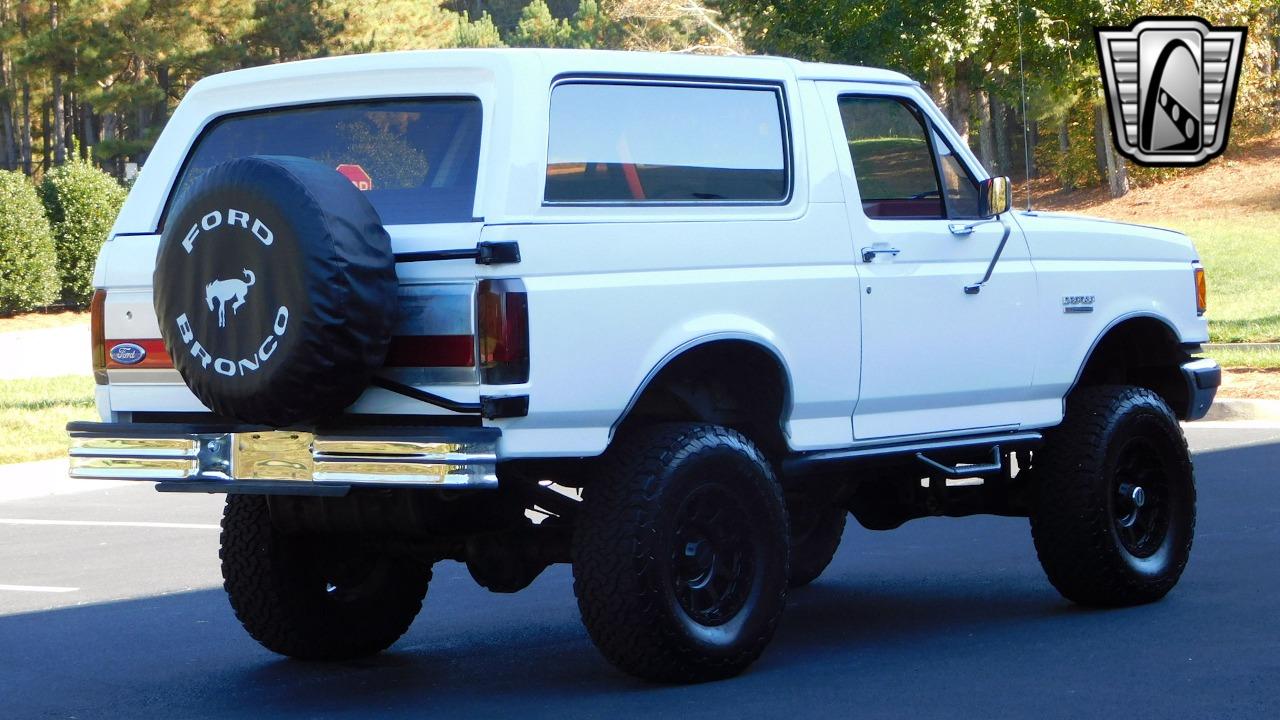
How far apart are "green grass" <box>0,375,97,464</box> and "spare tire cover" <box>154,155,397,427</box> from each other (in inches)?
371

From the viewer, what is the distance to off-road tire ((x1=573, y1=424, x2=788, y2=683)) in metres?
5.90

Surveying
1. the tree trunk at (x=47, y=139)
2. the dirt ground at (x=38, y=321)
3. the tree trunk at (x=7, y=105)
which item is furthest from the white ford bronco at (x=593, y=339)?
the tree trunk at (x=47, y=139)

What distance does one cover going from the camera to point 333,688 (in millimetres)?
6605

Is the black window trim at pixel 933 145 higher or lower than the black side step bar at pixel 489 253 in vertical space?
higher

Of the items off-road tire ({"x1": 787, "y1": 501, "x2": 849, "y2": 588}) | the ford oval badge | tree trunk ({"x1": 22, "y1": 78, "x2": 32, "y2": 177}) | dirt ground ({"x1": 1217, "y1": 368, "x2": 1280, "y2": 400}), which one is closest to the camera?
the ford oval badge

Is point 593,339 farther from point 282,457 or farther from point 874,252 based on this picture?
point 874,252

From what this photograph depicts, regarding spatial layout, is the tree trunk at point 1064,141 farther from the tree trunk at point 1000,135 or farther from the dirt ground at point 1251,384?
the dirt ground at point 1251,384

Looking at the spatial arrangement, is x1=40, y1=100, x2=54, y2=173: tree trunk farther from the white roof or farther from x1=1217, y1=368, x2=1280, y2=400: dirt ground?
the white roof

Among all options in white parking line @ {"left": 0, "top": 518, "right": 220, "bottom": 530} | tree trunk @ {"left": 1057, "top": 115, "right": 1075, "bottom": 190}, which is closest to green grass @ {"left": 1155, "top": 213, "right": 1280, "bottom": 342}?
tree trunk @ {"left": 1057, "top": 115, "right": 1075, "bottom": 190}

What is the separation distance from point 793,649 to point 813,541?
153 cm

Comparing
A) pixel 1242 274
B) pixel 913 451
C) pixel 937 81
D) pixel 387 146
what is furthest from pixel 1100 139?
pixel 387 146

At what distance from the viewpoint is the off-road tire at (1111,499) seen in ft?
24.7

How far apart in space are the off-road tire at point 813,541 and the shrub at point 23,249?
86.5 feet

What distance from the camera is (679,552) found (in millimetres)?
6090
